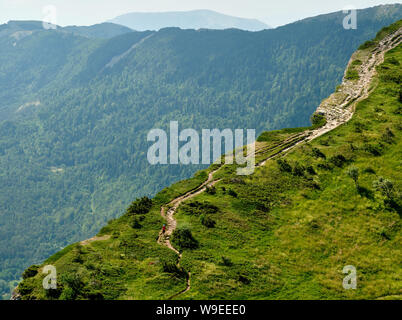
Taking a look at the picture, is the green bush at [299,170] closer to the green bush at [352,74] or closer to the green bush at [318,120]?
the green bush at [318,120]

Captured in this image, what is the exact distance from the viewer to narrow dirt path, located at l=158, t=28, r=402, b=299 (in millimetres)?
70175

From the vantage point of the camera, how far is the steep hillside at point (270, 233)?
4728cm

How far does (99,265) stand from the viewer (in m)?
51.6

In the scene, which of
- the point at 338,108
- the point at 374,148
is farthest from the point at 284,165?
the point at 338,108

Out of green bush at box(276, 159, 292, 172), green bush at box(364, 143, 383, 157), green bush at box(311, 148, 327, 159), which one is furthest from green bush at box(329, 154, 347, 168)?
green bush at box(276, 159, 292, 172)

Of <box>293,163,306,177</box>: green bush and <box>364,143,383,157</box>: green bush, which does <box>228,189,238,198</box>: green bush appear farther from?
<box>364,143,383,157</box>: green bush

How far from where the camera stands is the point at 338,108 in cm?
10838

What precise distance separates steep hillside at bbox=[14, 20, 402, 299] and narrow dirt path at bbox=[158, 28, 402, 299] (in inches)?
23.8

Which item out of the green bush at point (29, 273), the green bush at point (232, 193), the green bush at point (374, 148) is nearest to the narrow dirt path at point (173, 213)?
the green bush at point (232, 193)

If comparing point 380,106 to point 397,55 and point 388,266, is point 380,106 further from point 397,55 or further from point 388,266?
point 388,266

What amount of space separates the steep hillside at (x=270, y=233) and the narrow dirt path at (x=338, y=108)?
61 cm

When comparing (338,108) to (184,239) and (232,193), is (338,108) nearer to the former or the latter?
(232,193)
